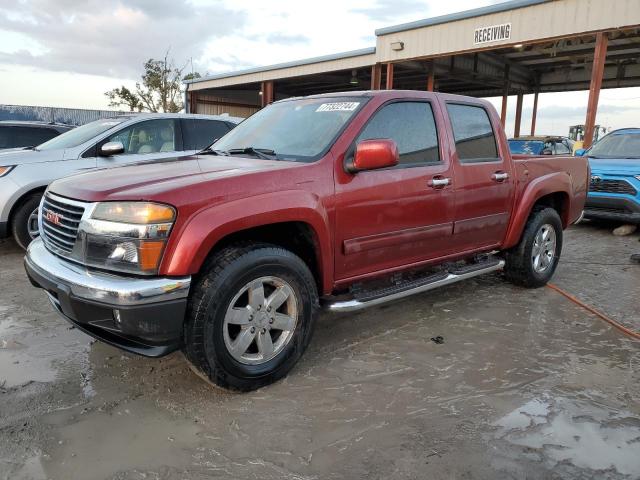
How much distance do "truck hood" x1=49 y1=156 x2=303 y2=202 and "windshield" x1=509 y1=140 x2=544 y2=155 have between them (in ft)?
42.6

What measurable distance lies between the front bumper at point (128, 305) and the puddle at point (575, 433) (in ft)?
5.93

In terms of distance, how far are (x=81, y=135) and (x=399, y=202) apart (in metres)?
4.92

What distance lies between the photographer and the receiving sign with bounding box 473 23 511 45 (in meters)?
13.4

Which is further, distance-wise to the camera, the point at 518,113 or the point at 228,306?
the point at 518,113

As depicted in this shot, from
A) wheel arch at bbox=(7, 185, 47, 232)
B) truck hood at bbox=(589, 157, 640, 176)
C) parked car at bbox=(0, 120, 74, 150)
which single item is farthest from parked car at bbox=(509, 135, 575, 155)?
wheel arch at bbox=(7, 185, 47, 232)

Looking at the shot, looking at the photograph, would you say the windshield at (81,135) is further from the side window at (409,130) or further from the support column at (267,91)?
the support column at (267,91)

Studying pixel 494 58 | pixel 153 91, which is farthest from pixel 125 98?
pixel 494 58

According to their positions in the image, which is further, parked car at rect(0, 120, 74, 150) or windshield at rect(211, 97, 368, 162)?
parked car at rect(0, 120, 74, 150)

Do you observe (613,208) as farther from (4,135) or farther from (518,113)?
(518,113)

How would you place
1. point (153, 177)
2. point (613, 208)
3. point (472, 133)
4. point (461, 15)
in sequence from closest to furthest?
point (153, 177) < point (472, 133) < point (613, 208) < point (461, 15)

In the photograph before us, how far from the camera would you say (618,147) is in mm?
9109

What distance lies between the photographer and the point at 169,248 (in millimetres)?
2559

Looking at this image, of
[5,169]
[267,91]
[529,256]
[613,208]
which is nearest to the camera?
[529,256]

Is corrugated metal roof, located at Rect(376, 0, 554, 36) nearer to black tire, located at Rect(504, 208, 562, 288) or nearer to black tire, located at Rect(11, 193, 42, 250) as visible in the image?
black tire, located at Rect(504, 208, 562, 288)
